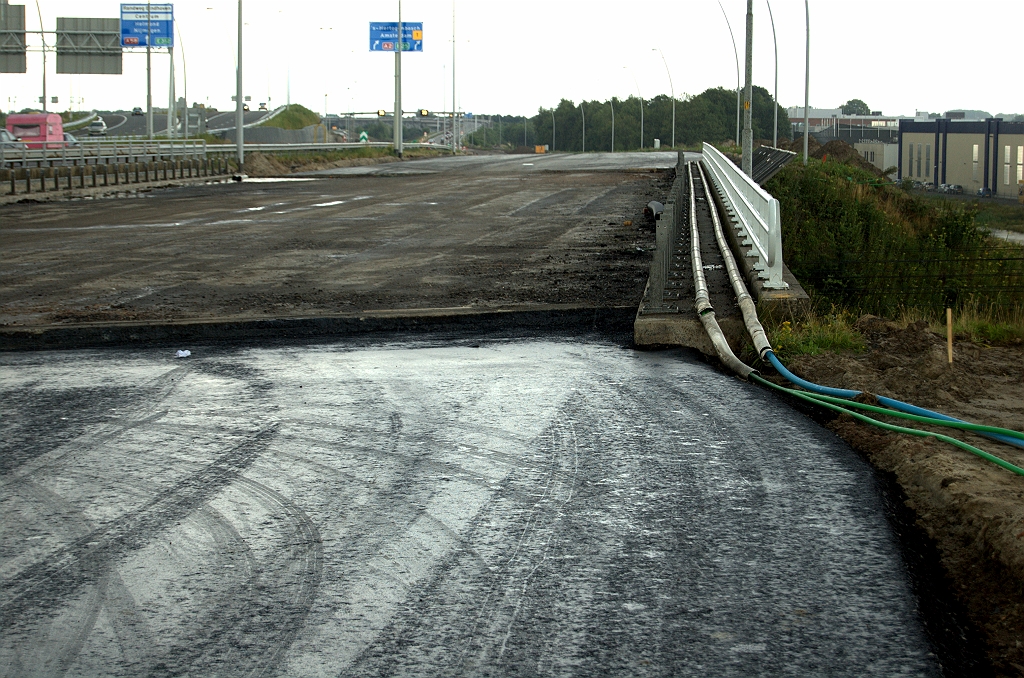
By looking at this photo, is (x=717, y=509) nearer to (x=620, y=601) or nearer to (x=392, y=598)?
(x=620, y=601)

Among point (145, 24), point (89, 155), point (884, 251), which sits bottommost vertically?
point (884, 251)

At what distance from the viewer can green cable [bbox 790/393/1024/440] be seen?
6996 millimetres

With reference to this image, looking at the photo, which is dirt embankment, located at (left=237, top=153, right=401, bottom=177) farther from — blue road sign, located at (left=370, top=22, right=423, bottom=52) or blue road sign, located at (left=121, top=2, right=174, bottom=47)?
blue road sign, located at (left=370, top=22, right=423, bottom=52)

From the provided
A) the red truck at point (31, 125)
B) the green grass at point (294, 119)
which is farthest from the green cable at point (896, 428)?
the green grass at point (294, 119)

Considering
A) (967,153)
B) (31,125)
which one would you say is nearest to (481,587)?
(31,125)

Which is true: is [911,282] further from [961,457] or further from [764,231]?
[961,457]

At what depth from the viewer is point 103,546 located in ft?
17.9

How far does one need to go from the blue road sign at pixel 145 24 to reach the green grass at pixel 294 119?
4302cm

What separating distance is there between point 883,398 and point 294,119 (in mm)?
123138

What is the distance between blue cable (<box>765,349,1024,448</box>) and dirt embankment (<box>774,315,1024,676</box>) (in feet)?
0.23

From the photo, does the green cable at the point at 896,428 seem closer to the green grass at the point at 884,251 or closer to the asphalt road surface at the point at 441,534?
the asphalt road surface at the point at 441,534

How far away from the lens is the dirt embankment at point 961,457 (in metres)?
4.82

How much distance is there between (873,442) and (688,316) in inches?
155

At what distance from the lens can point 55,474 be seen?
675 centimetres
